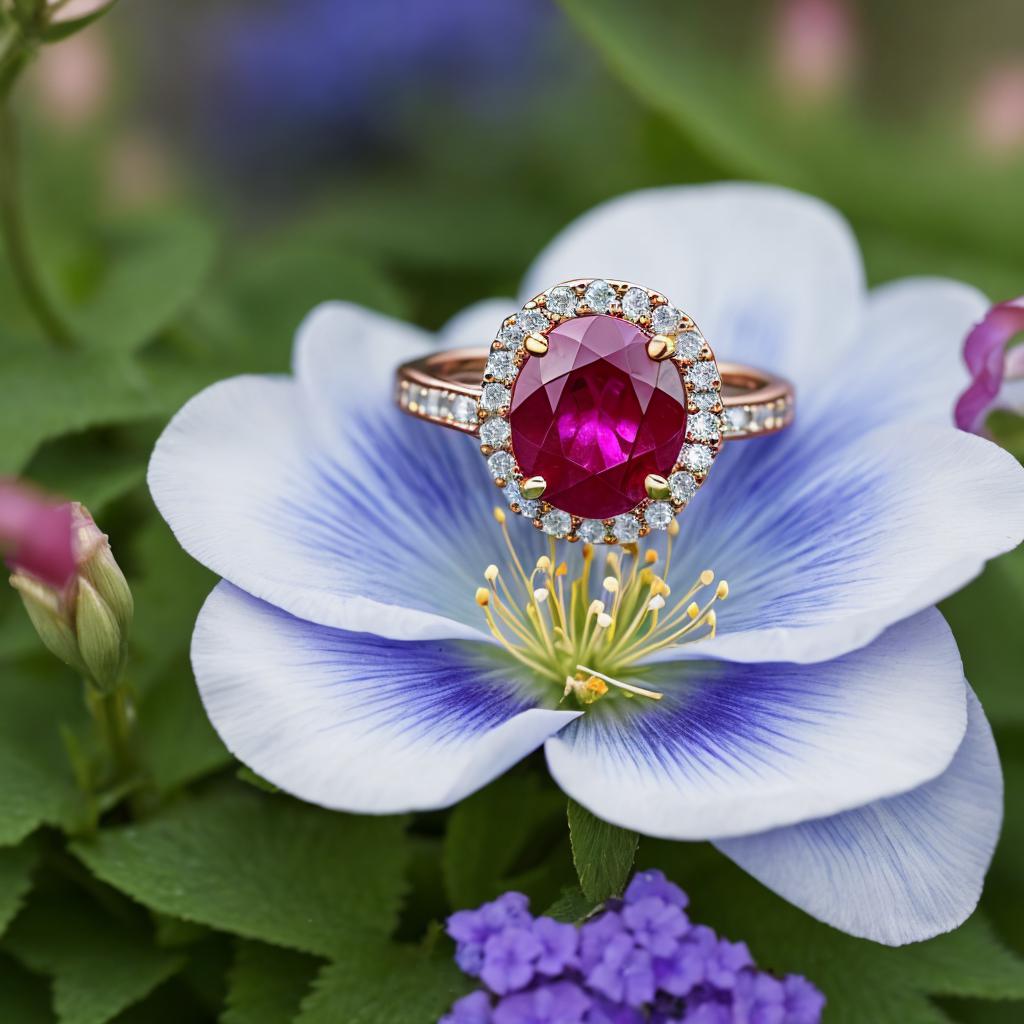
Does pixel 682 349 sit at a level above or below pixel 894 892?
above

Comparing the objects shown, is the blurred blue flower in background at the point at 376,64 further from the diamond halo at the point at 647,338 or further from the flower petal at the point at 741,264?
the diamond halo at the point at 647,338

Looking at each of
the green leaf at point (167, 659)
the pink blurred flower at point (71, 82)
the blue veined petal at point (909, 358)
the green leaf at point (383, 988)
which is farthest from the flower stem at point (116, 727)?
the pink blurred flower at point (71, 82)

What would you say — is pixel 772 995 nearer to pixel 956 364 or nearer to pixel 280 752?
pixel 280 752

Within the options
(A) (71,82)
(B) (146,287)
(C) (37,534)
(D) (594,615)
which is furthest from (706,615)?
(A) (71,82)

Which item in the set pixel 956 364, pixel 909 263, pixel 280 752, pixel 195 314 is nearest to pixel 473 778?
pixel 280 752

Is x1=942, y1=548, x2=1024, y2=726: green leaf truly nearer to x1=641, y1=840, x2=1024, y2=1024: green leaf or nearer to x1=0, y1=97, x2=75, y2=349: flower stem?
x1=641, y1=840, x2=1024, y2=1024: green leaf

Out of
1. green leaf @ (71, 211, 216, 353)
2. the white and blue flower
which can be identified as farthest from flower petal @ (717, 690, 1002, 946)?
green leaf @ (71, 211, 216, 353)
